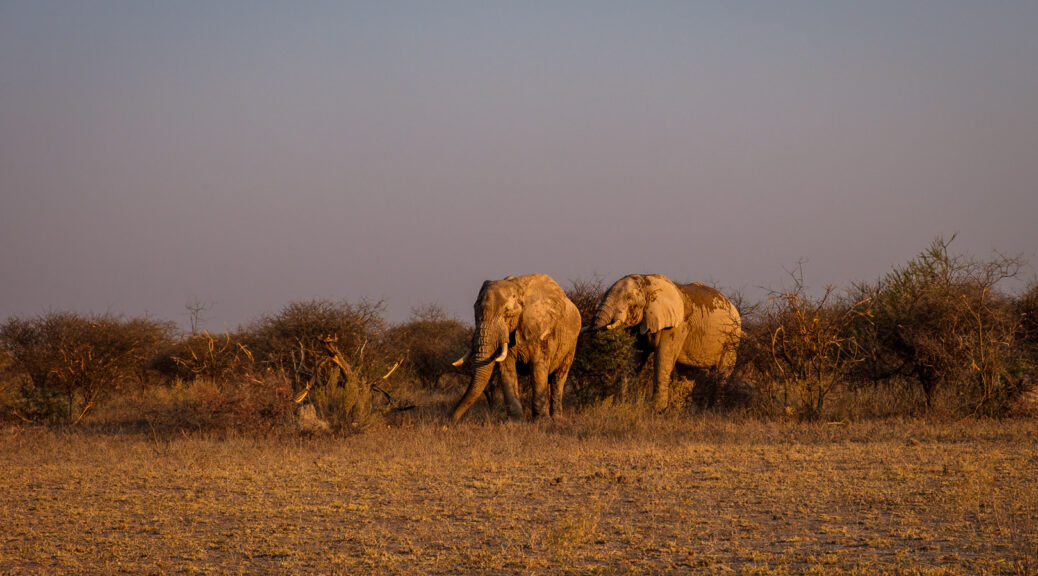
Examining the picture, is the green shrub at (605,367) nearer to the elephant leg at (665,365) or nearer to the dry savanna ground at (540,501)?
the elephant leg at (665,365)

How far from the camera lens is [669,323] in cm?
1566

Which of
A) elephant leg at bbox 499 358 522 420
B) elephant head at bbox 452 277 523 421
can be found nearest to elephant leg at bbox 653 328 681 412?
elephant leg at bbox 499 358 522 420

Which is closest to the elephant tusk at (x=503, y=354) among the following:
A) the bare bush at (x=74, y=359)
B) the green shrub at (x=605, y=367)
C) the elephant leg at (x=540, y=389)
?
the elephant leg at (x=540, y=389)

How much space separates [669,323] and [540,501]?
7.67 metres

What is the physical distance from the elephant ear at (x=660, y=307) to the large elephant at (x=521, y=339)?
1261 mm

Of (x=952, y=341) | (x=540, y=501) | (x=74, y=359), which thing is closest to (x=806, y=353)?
(x=952, y=341)

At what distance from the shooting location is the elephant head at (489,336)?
14445 mm

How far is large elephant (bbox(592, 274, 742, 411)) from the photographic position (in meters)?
15.6

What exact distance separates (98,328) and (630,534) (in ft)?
51.2

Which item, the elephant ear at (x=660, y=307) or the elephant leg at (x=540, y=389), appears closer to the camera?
the elephant leg at (x=540, y=389)

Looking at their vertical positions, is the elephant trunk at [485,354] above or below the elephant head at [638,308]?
below

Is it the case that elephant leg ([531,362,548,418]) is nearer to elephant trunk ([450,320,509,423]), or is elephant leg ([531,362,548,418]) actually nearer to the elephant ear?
elephant trunk ([450,320,509,423])

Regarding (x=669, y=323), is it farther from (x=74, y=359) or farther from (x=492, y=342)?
(x=74, y=359)

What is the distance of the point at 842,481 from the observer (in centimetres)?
900
